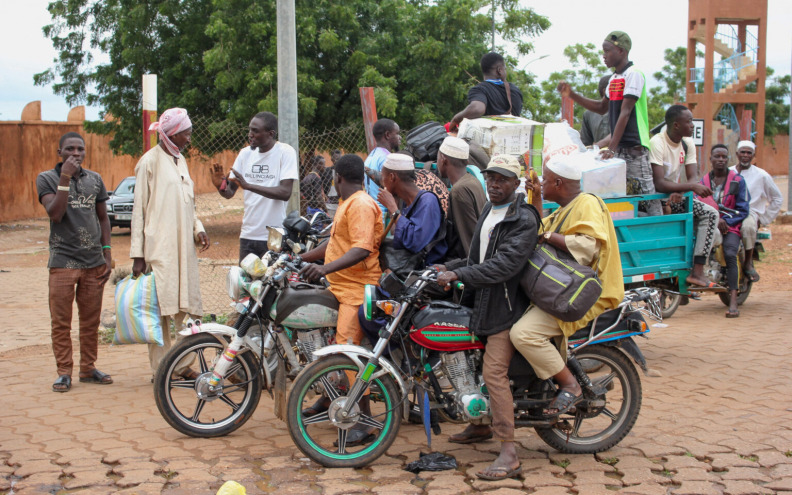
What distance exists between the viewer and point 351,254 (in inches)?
183

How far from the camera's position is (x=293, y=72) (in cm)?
752

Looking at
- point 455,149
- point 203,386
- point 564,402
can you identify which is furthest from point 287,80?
point 564,402

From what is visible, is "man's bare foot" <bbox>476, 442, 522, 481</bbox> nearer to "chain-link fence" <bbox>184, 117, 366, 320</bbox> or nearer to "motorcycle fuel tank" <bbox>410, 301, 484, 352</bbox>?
"motorcycle fuel tank" <bbox>410, 301, 484, 352</bbox>

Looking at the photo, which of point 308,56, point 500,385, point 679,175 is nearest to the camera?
point 500,385

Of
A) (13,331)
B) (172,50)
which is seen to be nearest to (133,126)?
(172,50)

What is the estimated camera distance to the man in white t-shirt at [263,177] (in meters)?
6.07

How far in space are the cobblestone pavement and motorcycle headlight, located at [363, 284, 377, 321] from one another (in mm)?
903

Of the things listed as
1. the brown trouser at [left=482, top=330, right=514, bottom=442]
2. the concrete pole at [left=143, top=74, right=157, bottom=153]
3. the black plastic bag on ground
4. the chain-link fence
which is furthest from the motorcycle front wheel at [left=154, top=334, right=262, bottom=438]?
the chain-link fence

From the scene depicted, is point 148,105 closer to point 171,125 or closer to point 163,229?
point 171,125

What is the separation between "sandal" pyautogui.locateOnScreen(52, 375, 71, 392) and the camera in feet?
19.4

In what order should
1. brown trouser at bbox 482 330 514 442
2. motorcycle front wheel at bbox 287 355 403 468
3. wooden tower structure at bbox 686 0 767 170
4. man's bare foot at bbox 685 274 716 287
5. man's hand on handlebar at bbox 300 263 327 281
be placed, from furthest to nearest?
wooden tower structure at bbox 686 0 767 170 < man's bare foot at bbox 685 274 716 287 < man's hand on handlebar at bbox 300 263 327 281 < motorcycle front wheel at bbox 287 355 403 468 < brown trouser at bbox 482 330 514 442

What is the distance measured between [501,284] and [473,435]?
115 centimetres

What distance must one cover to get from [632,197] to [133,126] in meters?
15.5

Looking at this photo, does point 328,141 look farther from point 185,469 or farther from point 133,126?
point 133,126
